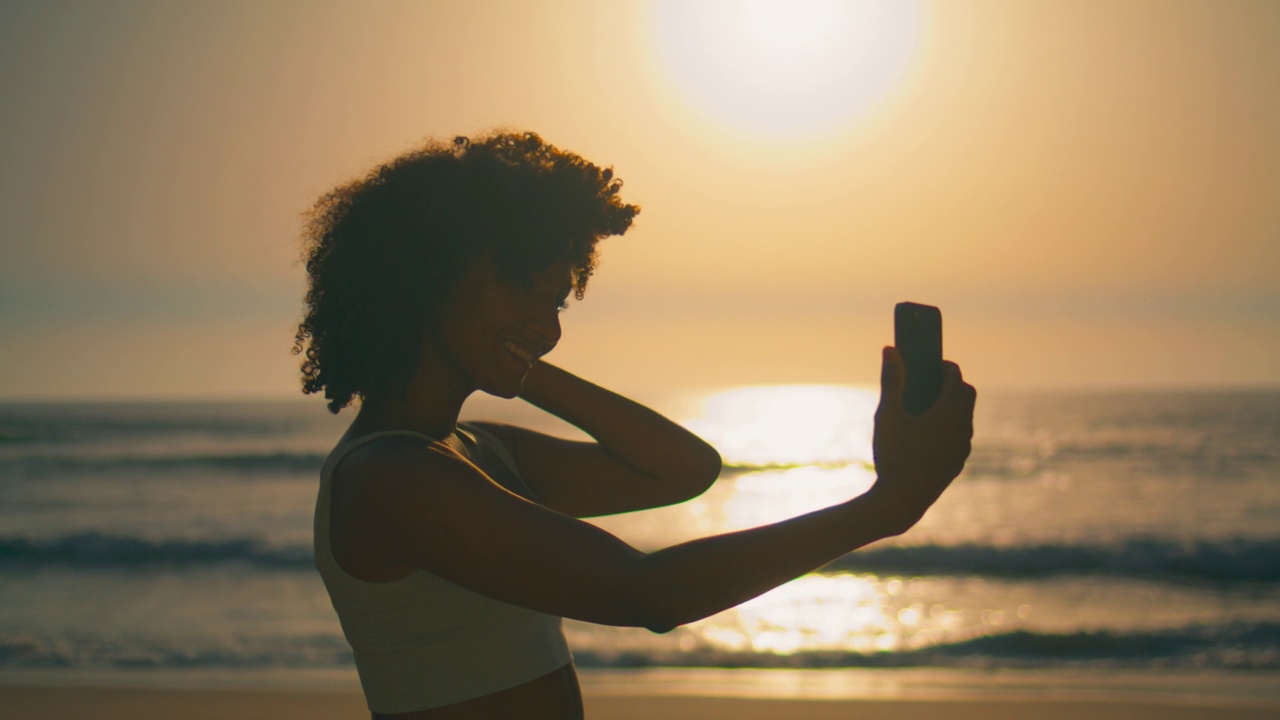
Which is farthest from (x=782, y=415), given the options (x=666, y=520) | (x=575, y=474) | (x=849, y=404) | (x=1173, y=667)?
(x=575, y=474)

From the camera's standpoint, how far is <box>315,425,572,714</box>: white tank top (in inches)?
59.4

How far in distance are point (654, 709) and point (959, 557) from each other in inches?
340

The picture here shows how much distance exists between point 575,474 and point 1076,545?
14774mm

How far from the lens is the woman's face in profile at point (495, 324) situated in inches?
65.4

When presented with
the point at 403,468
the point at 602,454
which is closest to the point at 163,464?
the point at 602,454

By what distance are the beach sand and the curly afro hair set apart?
538cm

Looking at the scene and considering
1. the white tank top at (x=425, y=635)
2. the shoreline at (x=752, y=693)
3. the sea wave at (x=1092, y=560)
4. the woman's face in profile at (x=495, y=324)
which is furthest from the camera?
the sea wave at (x=1092, y=560)

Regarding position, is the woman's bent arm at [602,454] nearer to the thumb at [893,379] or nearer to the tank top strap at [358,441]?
the tank top strap at [358,441]

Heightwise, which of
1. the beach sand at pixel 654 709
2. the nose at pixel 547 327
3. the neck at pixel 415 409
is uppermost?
the nose at pixel 547 327

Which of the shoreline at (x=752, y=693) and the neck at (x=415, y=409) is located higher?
the neck at (x=415, y=409)

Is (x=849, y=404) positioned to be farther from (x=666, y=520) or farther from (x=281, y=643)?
(x=281, y=643)

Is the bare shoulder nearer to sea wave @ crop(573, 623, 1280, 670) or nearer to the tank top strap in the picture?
the tank top strap

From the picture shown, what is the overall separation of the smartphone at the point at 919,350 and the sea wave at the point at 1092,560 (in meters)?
12.2

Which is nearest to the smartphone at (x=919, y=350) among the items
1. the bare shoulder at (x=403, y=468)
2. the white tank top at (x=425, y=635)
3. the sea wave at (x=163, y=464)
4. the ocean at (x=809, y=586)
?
the bare shoulder at (x=403, y=468)
